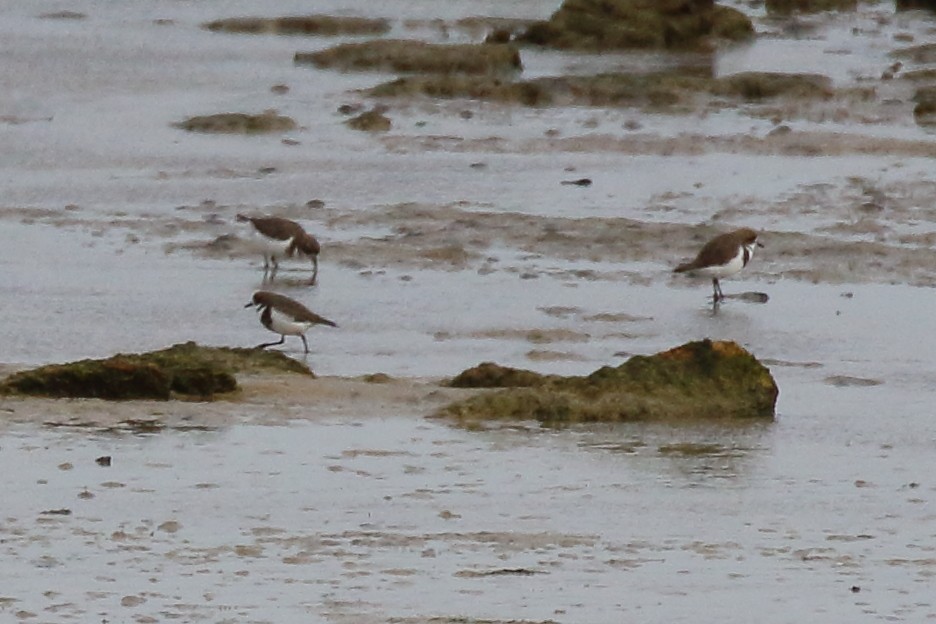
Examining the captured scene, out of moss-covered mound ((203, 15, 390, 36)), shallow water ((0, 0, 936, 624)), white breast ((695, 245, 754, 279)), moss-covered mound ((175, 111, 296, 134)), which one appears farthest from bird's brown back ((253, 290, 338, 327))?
moss-covered mound ((203, 15, 390, 36))

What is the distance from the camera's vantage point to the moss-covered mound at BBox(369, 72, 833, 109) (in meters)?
24.4

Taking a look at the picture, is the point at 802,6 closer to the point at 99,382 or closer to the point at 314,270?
the point at 314,270

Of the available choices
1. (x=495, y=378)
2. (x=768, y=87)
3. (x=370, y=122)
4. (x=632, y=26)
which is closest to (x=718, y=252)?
(x=495, y=378)

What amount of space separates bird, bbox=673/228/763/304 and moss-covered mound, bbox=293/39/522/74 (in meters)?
10.6

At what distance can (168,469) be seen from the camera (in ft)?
32.1

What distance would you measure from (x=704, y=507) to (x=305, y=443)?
5.89ft

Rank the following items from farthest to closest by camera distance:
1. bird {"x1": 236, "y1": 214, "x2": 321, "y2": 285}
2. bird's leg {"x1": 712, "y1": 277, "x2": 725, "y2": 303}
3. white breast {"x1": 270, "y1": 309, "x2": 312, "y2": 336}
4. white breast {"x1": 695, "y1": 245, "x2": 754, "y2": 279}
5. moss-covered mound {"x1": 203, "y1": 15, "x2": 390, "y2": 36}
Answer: moss-covered mound {"x1": 203, "y1": 15, "x2": 390, "y2": 36}, bird {"x1": 236, "y1": 214, "x2": 321, "y2": 285}, bird's leg {"x1": 712, "y1": 277, "x2": 725, "y2": 303}, white breast {"x1": 695, "y1": 245, "x2": 754, "y2": 279}, white breast {"x1": 270, "y1": 309, "x2": 312, "y2": 336}

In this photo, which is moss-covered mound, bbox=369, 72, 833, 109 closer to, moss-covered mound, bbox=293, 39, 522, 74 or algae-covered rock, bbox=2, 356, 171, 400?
moss-covered mound, bbox=293, 39, 522, 74

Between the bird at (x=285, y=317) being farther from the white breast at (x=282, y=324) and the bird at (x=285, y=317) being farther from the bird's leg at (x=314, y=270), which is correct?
the bird's leg at (x=314, y=270)

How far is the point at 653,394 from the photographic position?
37.0ft

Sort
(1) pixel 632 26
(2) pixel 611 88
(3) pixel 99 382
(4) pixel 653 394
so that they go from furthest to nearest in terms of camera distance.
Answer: (1) pixel 632 26 < (2) pixel 611 88 < (4) pixel 653 394 < (3) pixel 99 382

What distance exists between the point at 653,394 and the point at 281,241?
4973mm

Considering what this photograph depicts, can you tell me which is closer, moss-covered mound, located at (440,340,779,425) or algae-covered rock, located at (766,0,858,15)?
moss-covered mound, located at (440,340,779,425)

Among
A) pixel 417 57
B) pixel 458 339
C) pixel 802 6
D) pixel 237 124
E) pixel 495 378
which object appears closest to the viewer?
pixel 495 378
